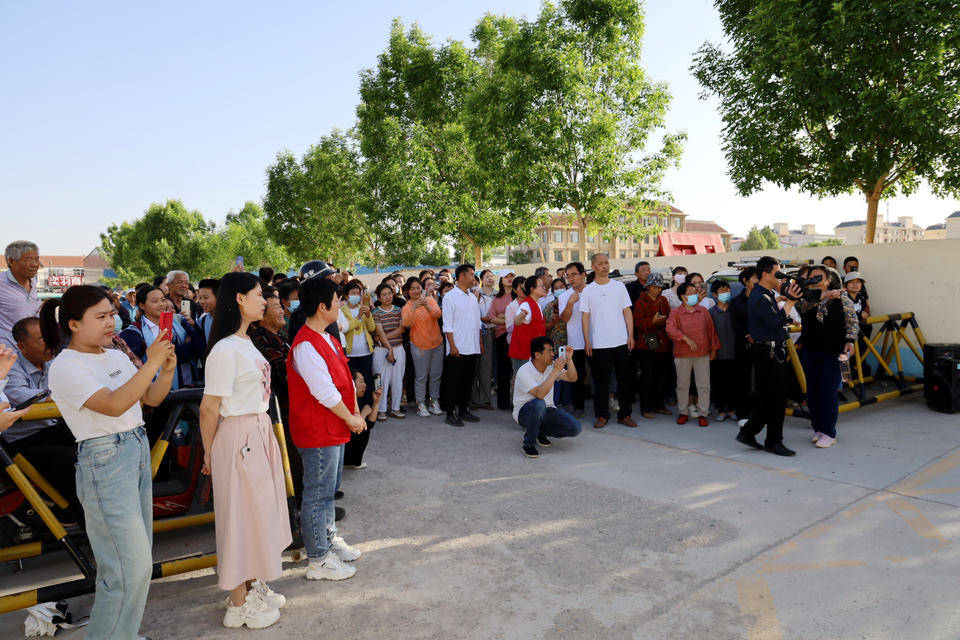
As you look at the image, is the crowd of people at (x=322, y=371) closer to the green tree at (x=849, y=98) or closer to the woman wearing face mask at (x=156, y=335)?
the woman wearing face mask at (x=156, y=335)

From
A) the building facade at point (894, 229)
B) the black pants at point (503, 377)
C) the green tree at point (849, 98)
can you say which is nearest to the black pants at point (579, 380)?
the black pants at point (503, 377)

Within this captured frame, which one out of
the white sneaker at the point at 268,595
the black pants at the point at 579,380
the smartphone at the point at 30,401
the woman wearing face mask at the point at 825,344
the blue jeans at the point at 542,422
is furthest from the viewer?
the black pants at the point at 579,380

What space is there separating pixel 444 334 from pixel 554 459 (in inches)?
109

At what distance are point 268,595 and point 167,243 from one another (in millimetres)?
57758

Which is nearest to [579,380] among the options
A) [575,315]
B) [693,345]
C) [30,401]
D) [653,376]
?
[575,315]

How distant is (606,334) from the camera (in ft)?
22.7

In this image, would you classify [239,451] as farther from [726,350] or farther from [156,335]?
[726,350]

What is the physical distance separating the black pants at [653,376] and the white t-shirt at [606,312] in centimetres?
74

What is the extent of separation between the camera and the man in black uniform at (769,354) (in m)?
5.57

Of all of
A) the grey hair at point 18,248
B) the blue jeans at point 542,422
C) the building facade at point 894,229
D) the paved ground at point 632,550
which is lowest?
the paved ground at point 632,550

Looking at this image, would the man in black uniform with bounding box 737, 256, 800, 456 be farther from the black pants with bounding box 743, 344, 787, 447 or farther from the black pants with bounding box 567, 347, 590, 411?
the black pants with bounding box 567, 347, 590, 411

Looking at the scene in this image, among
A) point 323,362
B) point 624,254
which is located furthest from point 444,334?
point 624,254

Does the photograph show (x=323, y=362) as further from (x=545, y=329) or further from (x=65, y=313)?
(x=545, y=329)

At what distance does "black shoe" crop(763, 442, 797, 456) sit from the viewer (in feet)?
18.4
